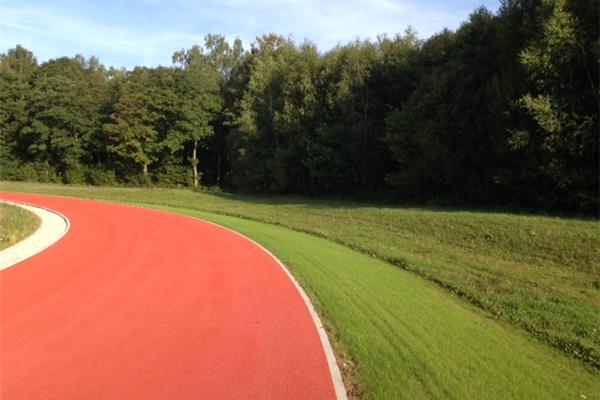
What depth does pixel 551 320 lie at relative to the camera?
29.1 feet

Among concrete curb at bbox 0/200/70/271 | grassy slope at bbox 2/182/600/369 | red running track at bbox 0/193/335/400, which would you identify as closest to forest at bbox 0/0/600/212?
grassy slope at bbox 2/182/600/369

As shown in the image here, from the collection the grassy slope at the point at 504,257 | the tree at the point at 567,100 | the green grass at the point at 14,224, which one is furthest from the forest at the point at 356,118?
the green grass at the point at 14,224

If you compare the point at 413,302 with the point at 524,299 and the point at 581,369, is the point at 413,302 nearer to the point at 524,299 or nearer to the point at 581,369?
the point at 524,299

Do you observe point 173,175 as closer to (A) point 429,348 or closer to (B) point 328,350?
(B) point 328,350

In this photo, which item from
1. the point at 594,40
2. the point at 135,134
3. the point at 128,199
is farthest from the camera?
the point at 135,134

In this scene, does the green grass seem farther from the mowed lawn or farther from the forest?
the forest

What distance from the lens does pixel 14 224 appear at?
20.1m

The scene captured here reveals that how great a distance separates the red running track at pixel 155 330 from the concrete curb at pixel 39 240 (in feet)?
2.13

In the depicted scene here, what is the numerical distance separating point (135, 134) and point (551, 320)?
56.4 metres

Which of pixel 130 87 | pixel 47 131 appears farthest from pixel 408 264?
pixel 47 131

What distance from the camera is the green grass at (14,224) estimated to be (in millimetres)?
16766

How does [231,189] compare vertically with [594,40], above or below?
below

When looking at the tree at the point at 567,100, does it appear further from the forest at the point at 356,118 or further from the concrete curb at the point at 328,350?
the concrete curb at the point at 328,350

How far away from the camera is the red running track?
18.8 feet
